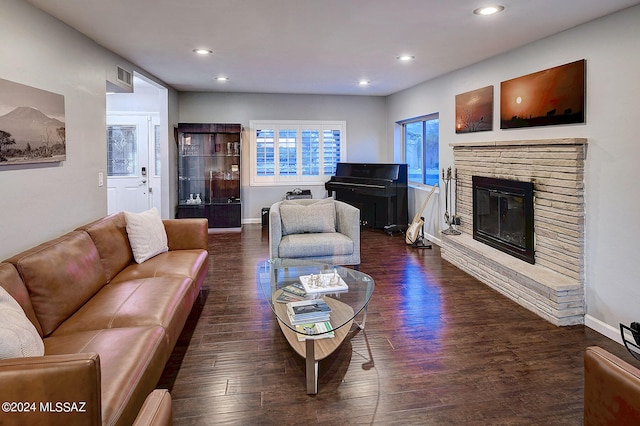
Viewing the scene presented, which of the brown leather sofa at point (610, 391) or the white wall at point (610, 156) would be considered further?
the white wall at point (610, 156)

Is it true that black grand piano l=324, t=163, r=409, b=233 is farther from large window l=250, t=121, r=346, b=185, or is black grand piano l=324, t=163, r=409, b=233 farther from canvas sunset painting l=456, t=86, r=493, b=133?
canvas sunset painting l=456, t=86, r=493, b=133

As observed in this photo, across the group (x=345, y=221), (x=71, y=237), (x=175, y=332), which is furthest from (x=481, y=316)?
(x=71, y=237)

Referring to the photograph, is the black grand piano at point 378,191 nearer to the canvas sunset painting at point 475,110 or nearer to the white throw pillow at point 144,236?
the canvas sunset painting at point 475,110

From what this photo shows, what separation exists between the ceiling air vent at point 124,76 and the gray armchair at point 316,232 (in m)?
2.19

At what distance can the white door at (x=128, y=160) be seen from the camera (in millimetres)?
6930

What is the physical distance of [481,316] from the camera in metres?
3.34

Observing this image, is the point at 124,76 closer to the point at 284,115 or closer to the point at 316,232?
the point at 316,232

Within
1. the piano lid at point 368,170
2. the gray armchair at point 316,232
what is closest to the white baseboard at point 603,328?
the gray armchair at point 316,232

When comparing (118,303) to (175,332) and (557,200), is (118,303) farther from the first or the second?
(557,200)

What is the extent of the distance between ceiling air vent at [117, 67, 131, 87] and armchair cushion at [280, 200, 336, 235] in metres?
2.26

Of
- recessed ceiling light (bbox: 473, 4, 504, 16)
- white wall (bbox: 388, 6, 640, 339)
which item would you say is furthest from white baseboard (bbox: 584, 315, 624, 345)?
recessed ceiling light (bbox: 473, 4, 504, 16)

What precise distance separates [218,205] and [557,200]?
5298 millimetres

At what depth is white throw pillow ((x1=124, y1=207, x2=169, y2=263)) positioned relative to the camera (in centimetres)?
341

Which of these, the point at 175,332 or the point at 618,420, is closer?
the point at 618,420
